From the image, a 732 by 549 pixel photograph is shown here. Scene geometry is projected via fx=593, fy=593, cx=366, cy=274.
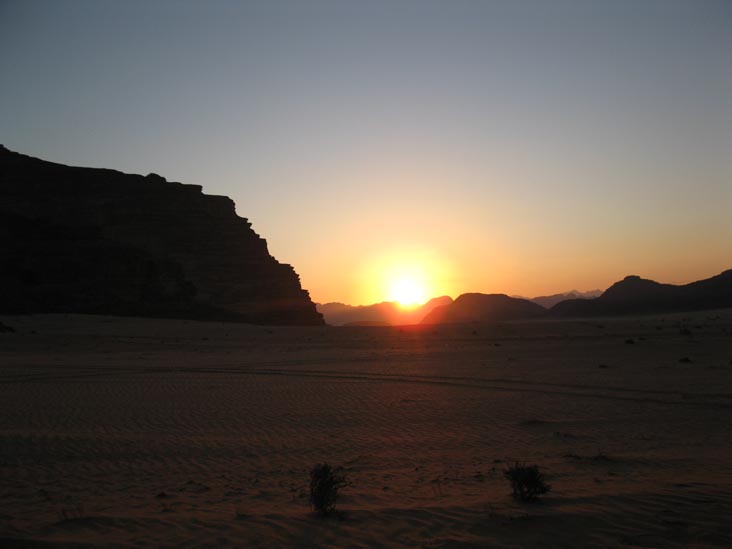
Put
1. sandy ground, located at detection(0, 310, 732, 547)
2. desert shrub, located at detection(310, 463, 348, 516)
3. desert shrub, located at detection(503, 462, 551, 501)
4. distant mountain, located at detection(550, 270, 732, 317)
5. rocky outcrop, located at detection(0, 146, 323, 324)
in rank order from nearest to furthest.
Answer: sandy ground, located at detection(0, 310, 732, 547)
desert shrub, located at detection(310, 463, 348, 516)
desert shrub, located at detection(503, 462, 551, 501)
rocky outcrop, located at detection(0, 146, 323, 324)
distant mountain, located at detection(550, 270, 732, 317)

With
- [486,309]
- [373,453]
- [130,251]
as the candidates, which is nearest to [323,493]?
[373,453]

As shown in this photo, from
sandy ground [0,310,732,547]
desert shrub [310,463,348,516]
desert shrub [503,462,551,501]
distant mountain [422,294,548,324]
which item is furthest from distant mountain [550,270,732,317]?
desert shrub [310,463,348,516]

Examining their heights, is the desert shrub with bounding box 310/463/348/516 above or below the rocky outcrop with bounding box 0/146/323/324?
below

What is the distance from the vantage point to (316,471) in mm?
→ 6984

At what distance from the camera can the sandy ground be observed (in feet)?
20.9

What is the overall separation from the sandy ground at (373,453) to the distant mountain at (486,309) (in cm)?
10274

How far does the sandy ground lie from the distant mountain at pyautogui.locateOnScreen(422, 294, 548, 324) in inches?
4045

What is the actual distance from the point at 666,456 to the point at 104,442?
9.57 metres

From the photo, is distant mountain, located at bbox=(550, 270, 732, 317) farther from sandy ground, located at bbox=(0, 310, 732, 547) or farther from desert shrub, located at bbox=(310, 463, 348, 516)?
desert shrub, located at bbox=(310, 463, 348, 516)

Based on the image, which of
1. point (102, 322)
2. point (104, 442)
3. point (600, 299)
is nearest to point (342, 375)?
point (104, 442)

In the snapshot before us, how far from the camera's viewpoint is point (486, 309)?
435ft

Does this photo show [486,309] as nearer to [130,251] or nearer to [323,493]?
[130,251]

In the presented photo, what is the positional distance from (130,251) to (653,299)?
88.5 meters

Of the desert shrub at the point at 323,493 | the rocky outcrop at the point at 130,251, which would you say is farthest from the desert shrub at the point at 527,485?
the rocky outcrop at the point at 130,251
